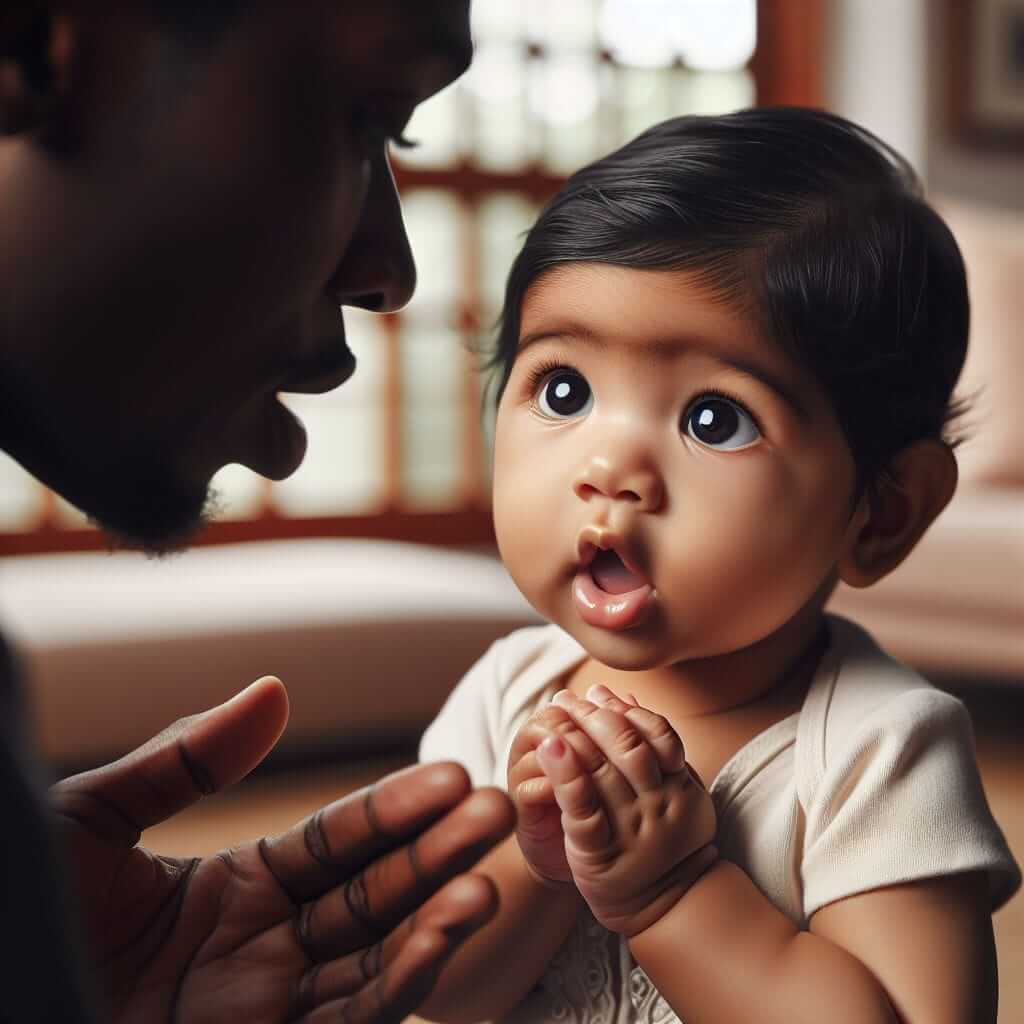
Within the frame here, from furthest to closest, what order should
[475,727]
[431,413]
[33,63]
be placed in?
[431,413] → [475,727] → [33,63]

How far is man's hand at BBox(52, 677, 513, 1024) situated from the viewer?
779 mm

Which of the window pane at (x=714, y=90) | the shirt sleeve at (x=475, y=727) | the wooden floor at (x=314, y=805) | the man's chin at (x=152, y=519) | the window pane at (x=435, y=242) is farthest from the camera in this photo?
the window pane at (x=714, y=90)

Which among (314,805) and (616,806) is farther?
(314,805)

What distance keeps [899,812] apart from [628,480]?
0.87 feet

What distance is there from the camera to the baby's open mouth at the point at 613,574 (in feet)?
2.76

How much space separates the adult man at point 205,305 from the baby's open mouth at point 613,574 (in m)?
0.15

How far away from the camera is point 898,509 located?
3.06 feet

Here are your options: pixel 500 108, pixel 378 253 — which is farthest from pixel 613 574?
pixel 500 108

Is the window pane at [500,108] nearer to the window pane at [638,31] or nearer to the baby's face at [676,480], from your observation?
the window pane at [638,31]

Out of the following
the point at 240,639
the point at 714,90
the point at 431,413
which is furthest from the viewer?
the point at 714,90

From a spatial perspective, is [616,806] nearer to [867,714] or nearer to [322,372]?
[867,714]

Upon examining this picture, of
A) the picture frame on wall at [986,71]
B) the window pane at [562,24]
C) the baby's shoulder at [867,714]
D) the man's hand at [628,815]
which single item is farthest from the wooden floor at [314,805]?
the window pane at [562,24]

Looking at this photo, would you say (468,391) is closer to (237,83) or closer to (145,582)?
(145,582)

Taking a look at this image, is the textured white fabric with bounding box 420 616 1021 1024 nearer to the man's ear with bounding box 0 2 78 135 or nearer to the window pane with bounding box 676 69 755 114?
the man's ear with bounding box 0 2 78 135
